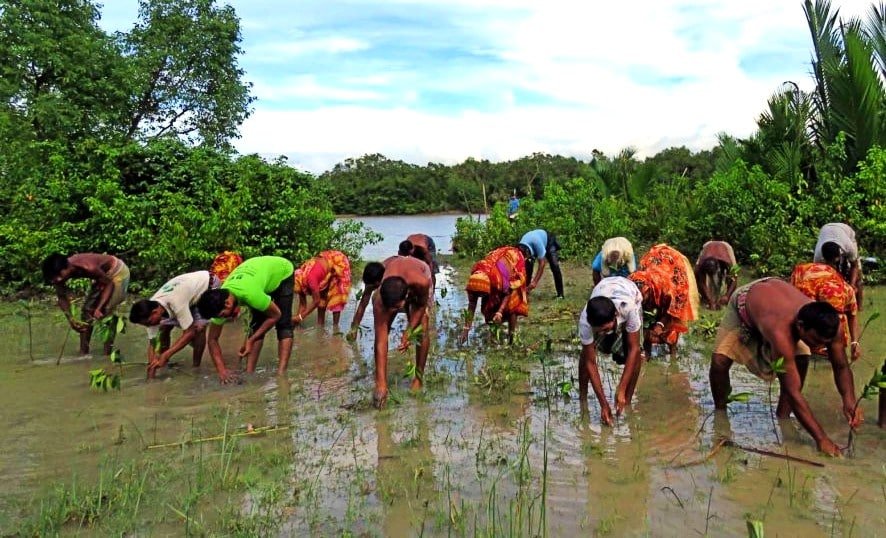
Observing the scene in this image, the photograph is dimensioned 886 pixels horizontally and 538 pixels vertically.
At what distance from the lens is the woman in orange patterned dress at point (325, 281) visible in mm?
9219

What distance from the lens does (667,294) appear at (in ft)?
22.0

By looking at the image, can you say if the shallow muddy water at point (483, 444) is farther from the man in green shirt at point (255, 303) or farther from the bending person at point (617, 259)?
the bending person at point (617, 259)

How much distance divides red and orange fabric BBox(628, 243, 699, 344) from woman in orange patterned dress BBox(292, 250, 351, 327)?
405 centimetres

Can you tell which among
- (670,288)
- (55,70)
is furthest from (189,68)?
(670,288)

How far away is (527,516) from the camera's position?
12.4ft

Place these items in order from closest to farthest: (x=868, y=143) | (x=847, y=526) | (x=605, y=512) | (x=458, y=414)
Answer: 1. (x=847, y=526)
2. (x=605, y=512)
3. (x=458, y=414)
4. (x=868, y=143)

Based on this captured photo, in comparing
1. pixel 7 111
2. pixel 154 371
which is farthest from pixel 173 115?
pixel 154 371

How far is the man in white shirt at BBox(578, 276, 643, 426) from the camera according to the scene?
4.96 m

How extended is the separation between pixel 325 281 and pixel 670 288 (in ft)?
14.8

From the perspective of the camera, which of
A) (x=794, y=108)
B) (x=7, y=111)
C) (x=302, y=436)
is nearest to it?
(x=302, y=436)

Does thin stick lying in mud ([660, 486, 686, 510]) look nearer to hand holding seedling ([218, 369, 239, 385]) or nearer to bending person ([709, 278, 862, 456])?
bending person ([709, 278, 862, 456])

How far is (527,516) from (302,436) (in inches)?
82.3

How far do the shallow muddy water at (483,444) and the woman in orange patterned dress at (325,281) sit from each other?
146 cm

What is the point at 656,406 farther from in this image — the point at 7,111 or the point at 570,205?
the point at 7,111
